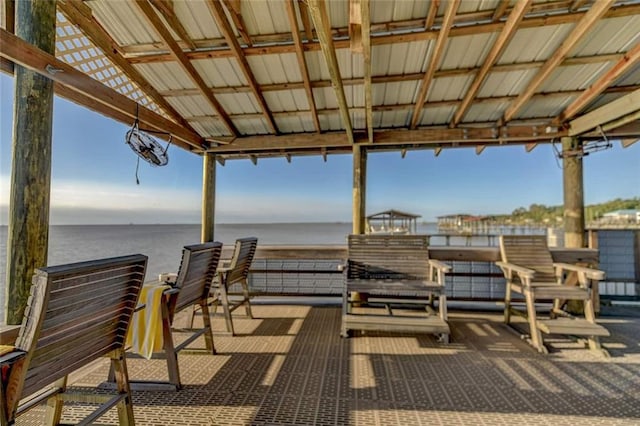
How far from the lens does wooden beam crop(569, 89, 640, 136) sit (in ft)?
10.0

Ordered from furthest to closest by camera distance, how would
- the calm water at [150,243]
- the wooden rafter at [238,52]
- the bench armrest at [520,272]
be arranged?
the calm water at [150,243], the bench armrest at [520,272], the wooden rafter at [238,52]

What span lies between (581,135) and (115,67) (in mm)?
6010

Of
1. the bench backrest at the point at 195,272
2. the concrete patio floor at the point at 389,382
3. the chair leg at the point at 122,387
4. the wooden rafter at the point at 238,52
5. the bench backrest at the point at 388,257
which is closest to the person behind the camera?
the chair leg at the point at 122,387

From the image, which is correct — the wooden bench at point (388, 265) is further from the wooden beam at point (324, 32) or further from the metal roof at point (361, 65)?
the wooden beam at point (324, 32)

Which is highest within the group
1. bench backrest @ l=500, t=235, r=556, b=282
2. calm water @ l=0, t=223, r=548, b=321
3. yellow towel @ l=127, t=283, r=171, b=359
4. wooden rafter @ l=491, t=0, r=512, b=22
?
wooden rafter @ l=491, t=0, r=512, b=22

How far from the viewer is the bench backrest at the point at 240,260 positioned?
134 inches

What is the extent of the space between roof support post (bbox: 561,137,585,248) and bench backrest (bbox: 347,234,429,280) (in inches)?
85.6

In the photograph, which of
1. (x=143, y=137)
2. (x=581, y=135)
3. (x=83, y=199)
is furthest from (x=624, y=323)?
(x=83, y=199)

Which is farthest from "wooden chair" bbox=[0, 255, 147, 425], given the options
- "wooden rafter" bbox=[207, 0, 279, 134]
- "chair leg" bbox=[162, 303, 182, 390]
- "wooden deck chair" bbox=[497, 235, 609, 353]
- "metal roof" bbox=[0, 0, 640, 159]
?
"wooden deck chair" bbox=[497, 235, 609, 353]

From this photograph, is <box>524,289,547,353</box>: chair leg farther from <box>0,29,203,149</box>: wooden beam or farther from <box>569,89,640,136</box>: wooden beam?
<box>0,29,203,149</box>: wooden beam

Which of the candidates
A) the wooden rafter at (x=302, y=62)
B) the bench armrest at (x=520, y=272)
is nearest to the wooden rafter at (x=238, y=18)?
the wooden rafter at (x=302, y=62)

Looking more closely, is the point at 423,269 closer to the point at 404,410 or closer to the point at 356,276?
the point at 356,276

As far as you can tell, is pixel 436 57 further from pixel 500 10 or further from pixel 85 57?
pixel 85 57

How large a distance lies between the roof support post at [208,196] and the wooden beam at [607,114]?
536 cm
